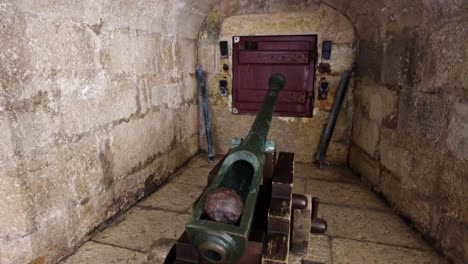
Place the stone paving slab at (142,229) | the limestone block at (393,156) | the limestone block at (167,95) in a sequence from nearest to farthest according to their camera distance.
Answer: the stone paving slab at (142,229) → the limestone block at (393,156) → the limestone block at (167,95)

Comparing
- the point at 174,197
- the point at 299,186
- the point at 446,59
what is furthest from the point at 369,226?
the point at 174,197

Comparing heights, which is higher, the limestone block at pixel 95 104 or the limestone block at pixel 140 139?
the limestone block at pixel 95 104

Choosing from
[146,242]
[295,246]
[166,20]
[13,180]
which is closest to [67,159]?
[13,180]

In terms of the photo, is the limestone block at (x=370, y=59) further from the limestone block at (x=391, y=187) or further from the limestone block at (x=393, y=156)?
the limestone block at (x=391, y=187)

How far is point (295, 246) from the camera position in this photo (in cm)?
130

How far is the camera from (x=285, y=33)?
2752 mm

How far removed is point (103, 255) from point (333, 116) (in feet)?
7.26

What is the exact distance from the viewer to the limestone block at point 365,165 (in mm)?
2316

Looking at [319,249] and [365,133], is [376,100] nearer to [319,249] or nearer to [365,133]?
[365,133]

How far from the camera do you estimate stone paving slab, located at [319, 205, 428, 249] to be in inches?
66.9

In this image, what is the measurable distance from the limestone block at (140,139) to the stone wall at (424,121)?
1711mm

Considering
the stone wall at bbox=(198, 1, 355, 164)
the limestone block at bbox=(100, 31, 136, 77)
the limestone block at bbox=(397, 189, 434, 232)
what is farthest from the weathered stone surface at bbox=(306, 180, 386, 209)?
the limestone block at bbox=(100, 31, 136, 77)

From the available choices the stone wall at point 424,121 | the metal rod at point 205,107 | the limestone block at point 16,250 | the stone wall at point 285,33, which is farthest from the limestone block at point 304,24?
the limestone block at point 16,250

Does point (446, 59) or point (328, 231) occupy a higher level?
point (446, 59)
